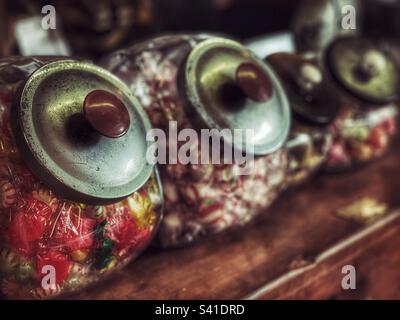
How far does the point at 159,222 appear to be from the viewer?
988 mm

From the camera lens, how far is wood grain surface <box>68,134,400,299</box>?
3.31 ft

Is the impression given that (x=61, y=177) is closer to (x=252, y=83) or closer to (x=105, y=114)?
(x=105, y=114)

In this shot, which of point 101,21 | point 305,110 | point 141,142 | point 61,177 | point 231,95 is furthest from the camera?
point 101,21

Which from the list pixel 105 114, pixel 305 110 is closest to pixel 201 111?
pixel 105 114

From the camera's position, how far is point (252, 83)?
99 cm

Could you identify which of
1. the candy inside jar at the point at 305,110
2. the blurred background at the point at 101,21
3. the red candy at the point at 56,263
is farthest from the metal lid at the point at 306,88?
the blurred background at the point at 101,21

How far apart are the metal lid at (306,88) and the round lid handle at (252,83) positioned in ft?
0.73

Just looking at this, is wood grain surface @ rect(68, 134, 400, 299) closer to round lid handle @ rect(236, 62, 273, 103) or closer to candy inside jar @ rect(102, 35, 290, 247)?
candy inside jar @ rect(102, 35, 290, 247)

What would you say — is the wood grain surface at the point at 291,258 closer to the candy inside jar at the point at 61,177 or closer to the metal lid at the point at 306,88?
the candy inside jar at the point at 61,177

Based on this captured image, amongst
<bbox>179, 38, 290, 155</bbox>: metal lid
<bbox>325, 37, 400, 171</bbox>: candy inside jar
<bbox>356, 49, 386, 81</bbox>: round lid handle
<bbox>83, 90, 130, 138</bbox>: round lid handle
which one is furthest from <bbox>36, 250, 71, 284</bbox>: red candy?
<bbox>356, 49, 386, 81</bbox>: round lid handle

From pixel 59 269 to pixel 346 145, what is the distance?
0.90 metres

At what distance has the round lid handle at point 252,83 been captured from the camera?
3.24 feet

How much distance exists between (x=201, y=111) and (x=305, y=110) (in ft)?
1.13
